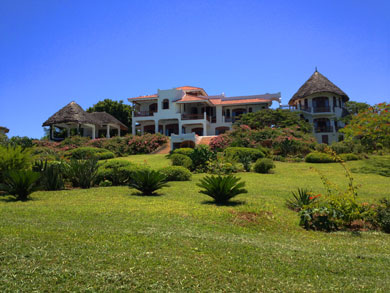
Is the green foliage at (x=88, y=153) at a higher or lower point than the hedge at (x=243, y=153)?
higher

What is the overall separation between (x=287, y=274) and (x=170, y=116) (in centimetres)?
3548

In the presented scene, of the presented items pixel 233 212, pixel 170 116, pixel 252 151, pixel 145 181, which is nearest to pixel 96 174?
pixel 145 181

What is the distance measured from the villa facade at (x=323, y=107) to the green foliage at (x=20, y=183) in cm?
3469

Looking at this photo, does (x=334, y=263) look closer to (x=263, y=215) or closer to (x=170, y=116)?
(x=263, y=215)

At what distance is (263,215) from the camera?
7.93 metres

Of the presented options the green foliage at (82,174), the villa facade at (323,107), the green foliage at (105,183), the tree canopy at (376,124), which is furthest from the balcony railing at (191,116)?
the tree canopy at (376,124)

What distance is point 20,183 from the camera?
977cm

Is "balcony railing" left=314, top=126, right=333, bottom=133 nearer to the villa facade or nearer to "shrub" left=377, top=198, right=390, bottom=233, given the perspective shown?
the villa facade

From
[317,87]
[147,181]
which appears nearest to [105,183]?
[147,181]

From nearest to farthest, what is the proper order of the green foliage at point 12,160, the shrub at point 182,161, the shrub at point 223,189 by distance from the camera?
1. the shrub at point 223,189
2. the green foliage at point 12,160
3. the shrub at point 182,161

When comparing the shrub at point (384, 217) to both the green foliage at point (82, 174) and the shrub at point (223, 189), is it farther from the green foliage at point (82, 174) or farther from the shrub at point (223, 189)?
the green foliage at point (82, 174)

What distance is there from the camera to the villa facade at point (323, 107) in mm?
39294

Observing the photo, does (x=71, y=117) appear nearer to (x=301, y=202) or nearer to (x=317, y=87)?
(x=317, y=87)

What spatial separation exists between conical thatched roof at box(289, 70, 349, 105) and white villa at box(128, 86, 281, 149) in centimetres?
355
